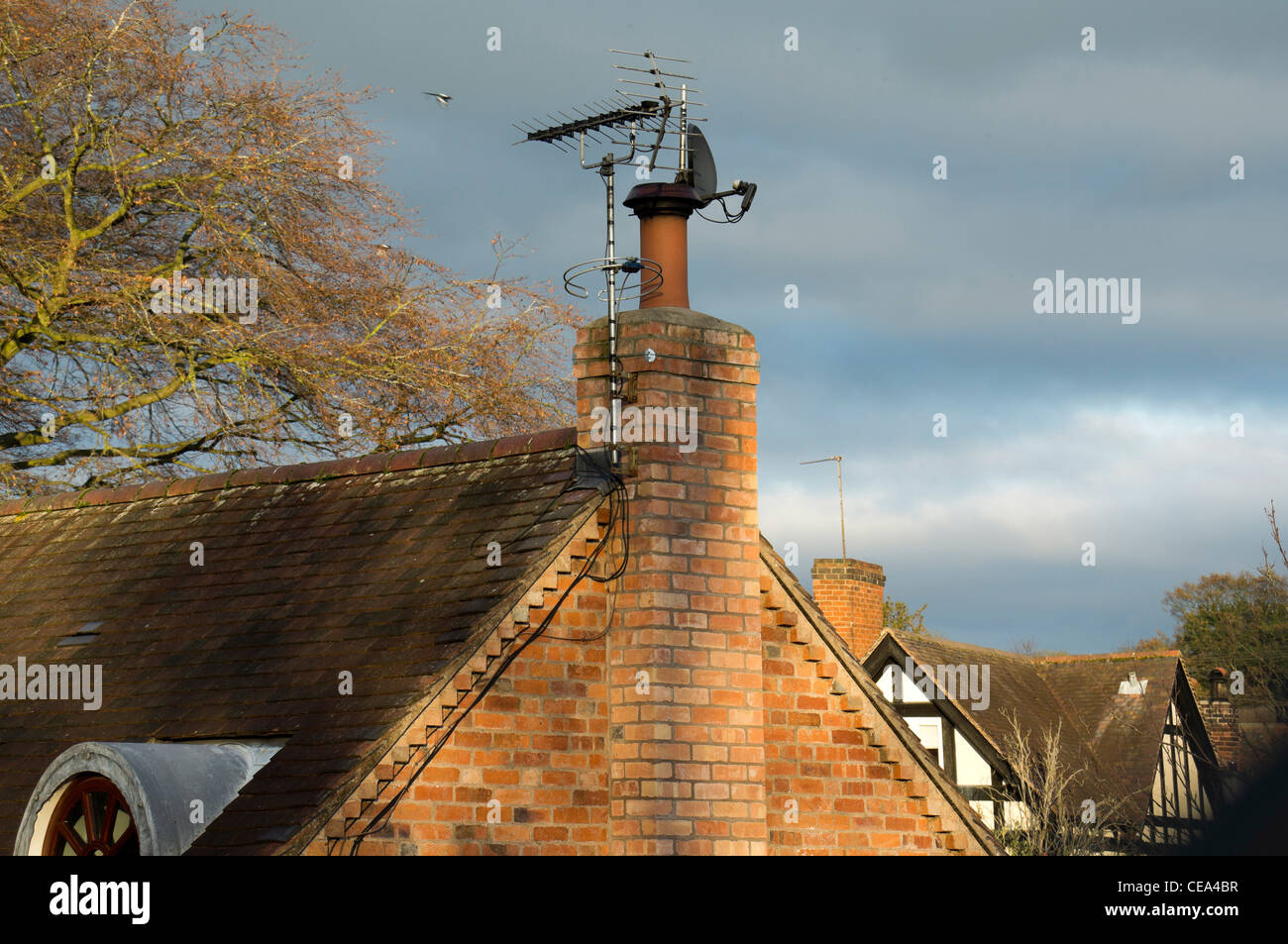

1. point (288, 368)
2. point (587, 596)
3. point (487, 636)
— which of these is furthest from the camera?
point (288, 368)

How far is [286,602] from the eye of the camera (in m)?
10.1

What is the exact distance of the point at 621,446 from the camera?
8.65 metres

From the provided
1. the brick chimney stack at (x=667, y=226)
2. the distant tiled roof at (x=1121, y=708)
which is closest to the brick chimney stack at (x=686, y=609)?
the brick chimney stack at (x=667, y=226)

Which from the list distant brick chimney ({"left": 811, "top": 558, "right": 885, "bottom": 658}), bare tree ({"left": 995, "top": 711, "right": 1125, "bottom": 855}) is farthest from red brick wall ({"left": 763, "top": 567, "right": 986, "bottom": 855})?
distant brick chimney ({"left": 811, "top": 558, "right": 885, "bottom": 658})

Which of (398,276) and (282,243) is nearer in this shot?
(282,243)

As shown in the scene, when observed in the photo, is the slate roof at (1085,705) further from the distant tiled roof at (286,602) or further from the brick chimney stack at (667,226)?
the brick chimney stack at (667,226)

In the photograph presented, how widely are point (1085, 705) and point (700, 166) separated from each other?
79.6 feet

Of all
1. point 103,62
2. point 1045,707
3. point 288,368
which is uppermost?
point 103,62

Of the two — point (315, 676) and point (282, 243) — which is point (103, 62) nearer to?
point (282, 243)

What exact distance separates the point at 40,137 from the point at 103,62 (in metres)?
1.23

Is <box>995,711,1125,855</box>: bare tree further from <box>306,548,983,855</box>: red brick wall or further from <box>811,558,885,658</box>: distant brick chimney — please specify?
<box>306,548,983,855</box>: red brick wall

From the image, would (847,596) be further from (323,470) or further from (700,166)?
(700,166)

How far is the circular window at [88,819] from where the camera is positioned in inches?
345
